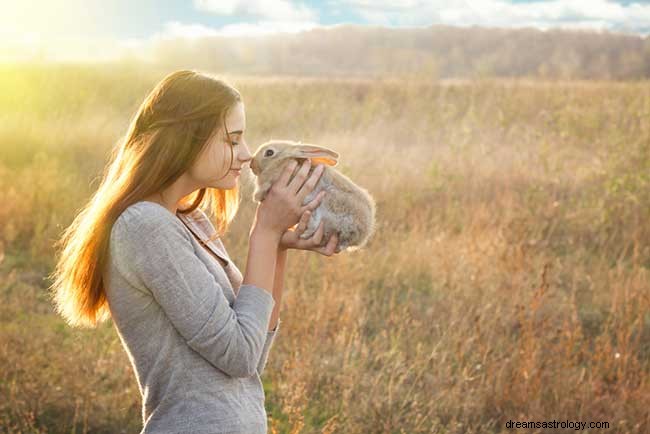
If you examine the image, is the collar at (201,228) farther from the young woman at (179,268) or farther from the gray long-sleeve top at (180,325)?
the gray long-sleeve top at (180,325)

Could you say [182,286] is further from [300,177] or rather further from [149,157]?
[300,177]

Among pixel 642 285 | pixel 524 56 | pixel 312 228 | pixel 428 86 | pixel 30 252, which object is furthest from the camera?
pixel 524 56

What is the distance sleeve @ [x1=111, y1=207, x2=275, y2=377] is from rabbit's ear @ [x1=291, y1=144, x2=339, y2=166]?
419 millimetres

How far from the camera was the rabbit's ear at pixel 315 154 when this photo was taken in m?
1.79

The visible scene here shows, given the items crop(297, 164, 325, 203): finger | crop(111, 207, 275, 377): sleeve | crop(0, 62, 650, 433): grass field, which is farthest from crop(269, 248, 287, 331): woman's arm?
crop(0, 62, 650, 433): grass field

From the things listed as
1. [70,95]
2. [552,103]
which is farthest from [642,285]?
[70,95]

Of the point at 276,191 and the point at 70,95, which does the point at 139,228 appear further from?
the point at 70,95

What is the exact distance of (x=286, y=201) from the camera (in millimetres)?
1715

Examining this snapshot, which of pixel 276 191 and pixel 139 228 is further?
pixel 276 191

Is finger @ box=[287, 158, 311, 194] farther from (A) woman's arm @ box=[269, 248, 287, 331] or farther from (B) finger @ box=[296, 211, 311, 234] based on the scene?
(A) woman's arm @ box=[269, 248, 287, 331]

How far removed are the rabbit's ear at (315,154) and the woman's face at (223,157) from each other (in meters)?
0.14

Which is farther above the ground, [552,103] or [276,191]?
[276,191]

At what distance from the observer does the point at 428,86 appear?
40.1ft

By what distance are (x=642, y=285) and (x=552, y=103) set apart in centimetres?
686
